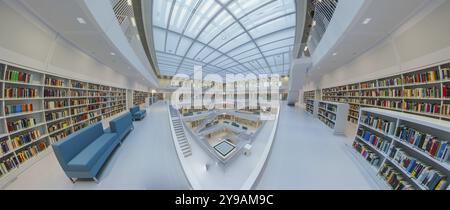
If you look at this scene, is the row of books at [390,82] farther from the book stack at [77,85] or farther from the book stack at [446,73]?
the book stack at [77,85]

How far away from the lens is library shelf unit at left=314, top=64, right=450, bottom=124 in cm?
251

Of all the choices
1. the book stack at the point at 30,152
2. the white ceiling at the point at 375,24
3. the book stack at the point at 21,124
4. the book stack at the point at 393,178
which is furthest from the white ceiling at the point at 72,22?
the book stack at the point at 393,178

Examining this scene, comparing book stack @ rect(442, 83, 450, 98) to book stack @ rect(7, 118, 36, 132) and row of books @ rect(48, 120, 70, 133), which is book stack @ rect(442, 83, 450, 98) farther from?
row of books @ rect(48, 120, 70, 133)

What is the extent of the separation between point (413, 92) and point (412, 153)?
2.31 meters

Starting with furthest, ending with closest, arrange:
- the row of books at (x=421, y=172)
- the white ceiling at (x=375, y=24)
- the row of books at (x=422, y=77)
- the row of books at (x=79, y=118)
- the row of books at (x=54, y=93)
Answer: the row of books at (x=79, y=118) → the row of books at (x=54, y=93) → the row of books at (x=422, y=77) → the white ceiling at (x=375, y=24) → the row of books at (x=421, y=172)

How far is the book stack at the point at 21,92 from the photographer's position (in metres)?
2.38

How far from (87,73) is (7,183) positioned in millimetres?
4031

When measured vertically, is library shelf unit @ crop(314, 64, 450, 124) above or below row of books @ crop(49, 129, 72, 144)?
above

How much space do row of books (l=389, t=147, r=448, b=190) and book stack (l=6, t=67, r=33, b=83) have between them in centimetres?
674

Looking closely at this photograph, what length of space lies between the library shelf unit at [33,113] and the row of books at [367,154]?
6.45 meters

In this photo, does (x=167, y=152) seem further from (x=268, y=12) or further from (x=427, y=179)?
(x=268, y=12)

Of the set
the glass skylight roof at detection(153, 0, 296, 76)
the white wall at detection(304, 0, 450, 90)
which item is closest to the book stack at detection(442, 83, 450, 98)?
the white wall at detection(304, 0, 450, 90)

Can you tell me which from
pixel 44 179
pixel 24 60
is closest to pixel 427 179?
pixel 44 179

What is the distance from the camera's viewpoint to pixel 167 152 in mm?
3414
